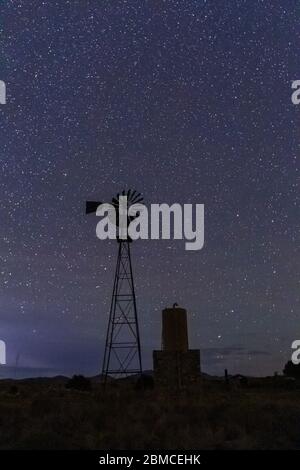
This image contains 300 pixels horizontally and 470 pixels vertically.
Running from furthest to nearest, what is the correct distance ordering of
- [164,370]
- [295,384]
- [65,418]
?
1. [295,384]
2. [164,370]
3. [65,418]

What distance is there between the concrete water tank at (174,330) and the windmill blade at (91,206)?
7.60 m

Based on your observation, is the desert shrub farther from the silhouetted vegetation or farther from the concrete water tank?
the silhouetted vegetation

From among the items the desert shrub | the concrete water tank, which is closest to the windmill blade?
the concrete water tank

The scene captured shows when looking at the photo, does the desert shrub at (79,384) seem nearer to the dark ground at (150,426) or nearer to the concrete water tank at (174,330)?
the concrete water tank at (174,330)

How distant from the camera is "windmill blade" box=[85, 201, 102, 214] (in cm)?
3184

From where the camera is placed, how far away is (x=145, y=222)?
2909 centimetres

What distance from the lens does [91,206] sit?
31.9m

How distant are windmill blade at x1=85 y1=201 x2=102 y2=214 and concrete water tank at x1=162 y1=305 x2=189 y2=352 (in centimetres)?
760

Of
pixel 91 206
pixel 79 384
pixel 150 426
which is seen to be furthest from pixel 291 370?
pixel 150 426

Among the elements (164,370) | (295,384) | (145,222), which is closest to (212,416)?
(164,370)
